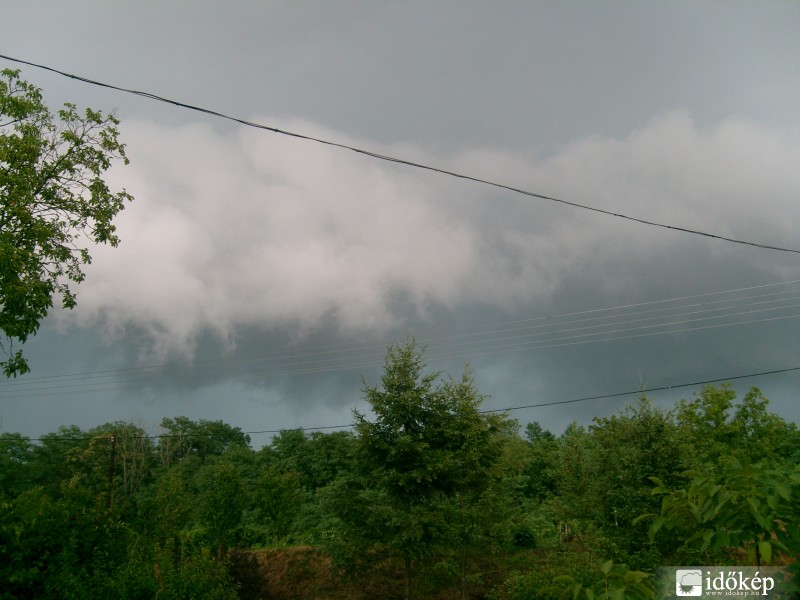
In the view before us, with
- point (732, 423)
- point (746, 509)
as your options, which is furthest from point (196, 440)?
point (746, 509)

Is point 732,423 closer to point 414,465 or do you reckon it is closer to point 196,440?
point 414,465

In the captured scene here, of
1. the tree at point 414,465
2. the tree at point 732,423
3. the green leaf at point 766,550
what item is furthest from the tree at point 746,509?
the tree at point 732,423

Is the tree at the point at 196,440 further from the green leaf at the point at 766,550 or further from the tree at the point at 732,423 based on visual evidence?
the green leaf at the point at 766,550

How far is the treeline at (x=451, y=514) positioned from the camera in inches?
119

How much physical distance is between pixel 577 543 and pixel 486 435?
536 cm

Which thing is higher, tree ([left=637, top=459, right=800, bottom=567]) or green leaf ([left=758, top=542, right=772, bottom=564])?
tree ([left=637, top=459, right=800, bottom=567])

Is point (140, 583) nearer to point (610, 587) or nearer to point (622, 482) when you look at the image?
point (610, 587)

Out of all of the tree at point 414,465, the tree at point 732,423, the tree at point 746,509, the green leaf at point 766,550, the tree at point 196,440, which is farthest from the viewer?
the tree at point 196,440

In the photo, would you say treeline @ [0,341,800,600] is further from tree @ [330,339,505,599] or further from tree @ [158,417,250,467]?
tree @ [158,417,250,467]

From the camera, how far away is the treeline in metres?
3.04

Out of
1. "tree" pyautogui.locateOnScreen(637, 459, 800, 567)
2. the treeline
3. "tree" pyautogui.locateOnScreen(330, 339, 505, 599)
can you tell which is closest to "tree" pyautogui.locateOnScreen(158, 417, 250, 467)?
the treeline

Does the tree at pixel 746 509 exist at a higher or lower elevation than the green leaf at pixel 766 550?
higher

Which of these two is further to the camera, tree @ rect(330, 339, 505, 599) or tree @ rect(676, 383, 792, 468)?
tree @ rect(676, 383, 792, 468)

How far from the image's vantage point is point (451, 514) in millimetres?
19000
